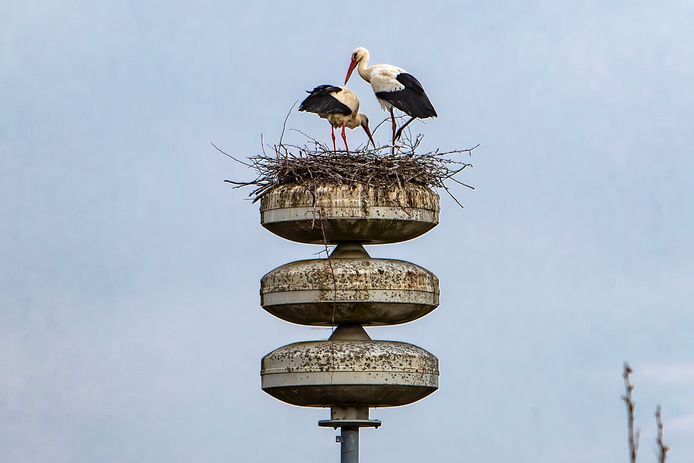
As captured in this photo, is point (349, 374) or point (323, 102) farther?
point (323, 102)

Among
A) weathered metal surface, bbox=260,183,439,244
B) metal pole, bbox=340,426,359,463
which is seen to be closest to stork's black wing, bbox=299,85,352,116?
weathered metal surface, bbox=260,183,439,244

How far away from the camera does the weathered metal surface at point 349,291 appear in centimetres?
1591

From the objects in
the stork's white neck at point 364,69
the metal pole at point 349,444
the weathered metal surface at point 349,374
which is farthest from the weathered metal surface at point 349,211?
the stork's white neck at point 364,69

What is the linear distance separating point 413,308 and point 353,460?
2016mm

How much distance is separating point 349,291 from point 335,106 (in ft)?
9.92

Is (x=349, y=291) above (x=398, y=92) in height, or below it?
below

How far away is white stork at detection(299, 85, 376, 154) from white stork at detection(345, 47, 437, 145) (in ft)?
1.29

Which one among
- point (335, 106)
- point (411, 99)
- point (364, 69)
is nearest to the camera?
point (411, 99)

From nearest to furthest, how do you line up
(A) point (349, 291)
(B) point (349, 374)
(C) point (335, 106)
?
(B) point (349, 374), (A) point (349, 291), (C) point (335, 106)

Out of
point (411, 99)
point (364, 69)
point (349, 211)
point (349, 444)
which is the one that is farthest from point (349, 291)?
point (364, 69)

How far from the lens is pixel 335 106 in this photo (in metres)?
17.7

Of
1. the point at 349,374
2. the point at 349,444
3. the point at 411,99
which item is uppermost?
the point at 411,99

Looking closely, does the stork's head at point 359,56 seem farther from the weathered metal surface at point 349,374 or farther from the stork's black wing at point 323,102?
the weathered metal surface at point 349,374

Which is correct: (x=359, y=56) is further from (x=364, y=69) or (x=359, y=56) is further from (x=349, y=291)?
(x=349, y=291)
